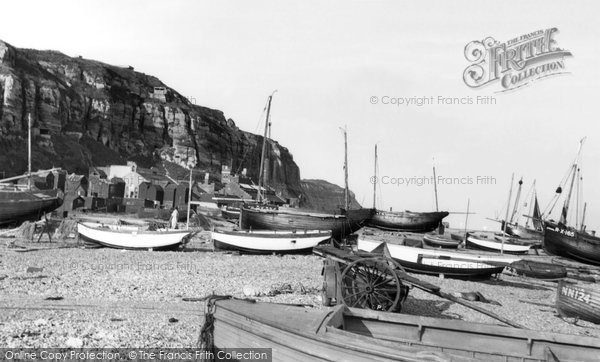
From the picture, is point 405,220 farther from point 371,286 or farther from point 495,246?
point 371,286

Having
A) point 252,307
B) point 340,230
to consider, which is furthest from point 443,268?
point 340,230

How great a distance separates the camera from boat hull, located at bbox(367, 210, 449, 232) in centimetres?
6456

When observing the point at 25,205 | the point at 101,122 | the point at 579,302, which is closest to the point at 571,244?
the point at 579,302

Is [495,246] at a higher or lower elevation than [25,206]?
lower

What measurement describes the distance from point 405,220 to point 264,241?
38.2 meters

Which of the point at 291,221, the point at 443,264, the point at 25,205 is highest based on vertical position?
the point at 25,205

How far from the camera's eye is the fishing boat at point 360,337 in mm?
7402

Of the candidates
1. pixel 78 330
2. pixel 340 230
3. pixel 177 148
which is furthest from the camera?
pixel 177 148

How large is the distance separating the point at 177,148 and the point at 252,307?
149709mm

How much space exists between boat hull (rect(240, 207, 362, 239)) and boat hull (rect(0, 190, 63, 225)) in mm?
16559

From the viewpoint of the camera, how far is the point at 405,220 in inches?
2547

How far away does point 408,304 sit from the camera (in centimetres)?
1655

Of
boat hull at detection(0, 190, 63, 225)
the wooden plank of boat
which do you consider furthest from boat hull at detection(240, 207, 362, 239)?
the wooden plank of boat

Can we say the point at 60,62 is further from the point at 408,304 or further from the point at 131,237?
the point at 408,304
